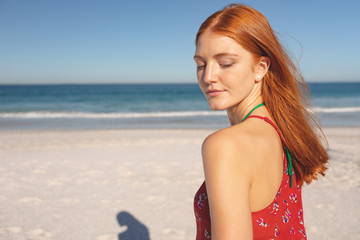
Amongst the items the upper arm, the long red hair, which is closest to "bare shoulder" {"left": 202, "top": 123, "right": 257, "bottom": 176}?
the upper arm

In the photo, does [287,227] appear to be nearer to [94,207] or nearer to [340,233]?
[340,233]

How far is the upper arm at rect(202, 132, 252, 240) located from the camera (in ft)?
3.09

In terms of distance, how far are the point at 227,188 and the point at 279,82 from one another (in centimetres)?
74

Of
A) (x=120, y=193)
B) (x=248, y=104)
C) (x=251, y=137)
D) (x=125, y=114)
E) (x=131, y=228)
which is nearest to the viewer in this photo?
(x=251, y=137)

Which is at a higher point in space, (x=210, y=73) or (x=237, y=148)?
(x=210, y=73)

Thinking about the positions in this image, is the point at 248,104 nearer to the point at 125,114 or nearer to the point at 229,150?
the point at 229,150

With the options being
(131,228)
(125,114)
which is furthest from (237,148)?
(125,114)

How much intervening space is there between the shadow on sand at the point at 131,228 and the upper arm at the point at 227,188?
3129mm

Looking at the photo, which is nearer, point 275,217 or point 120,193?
point 275,217

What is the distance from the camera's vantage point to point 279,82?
1.43 meters

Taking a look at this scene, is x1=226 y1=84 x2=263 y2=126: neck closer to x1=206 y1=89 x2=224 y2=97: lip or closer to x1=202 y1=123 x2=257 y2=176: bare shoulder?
x1=206 y1=89 x2=224 y2=97: lip

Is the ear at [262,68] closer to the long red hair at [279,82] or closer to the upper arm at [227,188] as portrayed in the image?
the long red hair at [279,82]

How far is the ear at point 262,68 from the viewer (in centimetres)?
133

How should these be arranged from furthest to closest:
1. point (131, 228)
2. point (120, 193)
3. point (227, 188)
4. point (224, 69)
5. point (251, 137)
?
1. point (120, 193)
2. point (131, 228)
3. point (224, 69)
4. point (251, 137)
5. point (227, 188)
